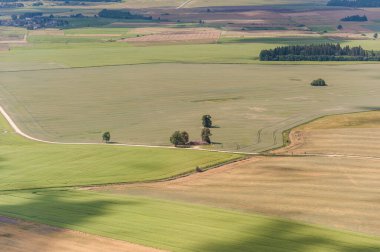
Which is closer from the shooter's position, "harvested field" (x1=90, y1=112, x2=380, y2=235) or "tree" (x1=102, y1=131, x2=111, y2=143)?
"harvested field" (x1=90, y1=112, x2=380, y2=235)

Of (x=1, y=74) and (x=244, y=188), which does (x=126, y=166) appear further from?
(x=1, y=74)

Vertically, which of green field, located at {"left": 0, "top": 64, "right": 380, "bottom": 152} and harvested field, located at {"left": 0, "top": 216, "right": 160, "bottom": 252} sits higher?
green field, located at {"left": 0, "top": 64, "right": 380, "bottom": 152}

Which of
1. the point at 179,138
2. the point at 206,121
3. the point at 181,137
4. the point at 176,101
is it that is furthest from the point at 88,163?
the point at 176,101

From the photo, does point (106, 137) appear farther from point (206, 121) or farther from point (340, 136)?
point (340, 136)

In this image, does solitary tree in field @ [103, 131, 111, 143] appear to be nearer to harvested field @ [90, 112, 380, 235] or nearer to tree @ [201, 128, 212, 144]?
tree @ [201, 128, 212, 144]

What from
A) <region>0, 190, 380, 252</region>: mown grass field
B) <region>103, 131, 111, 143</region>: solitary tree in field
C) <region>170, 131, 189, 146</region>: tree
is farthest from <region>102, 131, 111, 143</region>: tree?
<region>0, 190, 380, 252</region>: mown grass field

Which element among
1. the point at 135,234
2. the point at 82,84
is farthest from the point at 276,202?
the point at 82,84

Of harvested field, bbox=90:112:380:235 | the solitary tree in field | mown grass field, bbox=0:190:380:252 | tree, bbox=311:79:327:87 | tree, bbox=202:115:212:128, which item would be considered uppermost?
tree, bbox=311:79:327:87

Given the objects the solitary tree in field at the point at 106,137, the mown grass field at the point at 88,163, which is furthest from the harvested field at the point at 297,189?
the solitary tree in field at the point at 106,137
